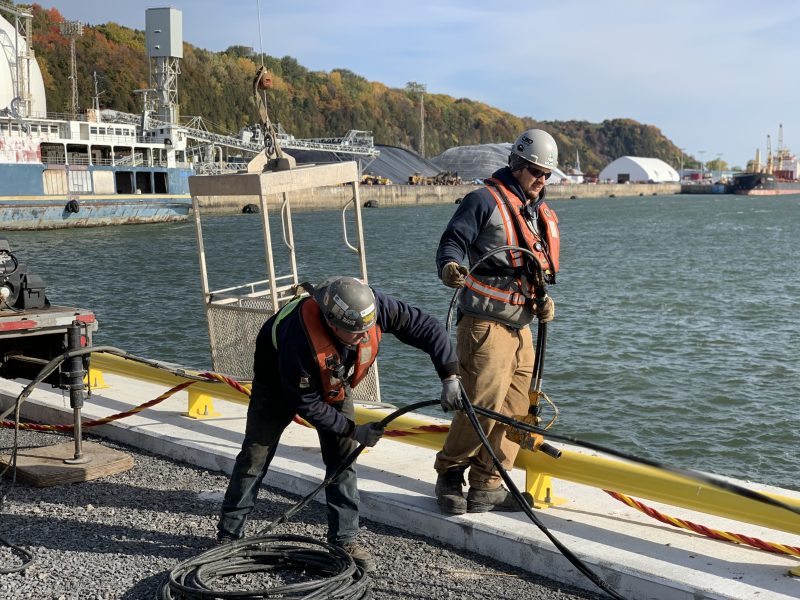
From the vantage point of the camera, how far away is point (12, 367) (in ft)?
25.7

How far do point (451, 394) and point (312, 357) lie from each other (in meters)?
0.73

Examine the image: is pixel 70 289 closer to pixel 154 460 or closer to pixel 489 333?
pixel 154 460

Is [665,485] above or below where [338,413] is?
below

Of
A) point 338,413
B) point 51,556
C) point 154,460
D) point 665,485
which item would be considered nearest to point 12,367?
point 154,460

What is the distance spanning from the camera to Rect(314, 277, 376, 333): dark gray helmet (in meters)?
4.20

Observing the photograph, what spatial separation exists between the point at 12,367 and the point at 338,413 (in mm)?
4430

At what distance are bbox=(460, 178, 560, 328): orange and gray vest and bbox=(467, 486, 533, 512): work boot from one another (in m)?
1.01

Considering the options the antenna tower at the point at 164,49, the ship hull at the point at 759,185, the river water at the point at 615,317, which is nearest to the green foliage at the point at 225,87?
the antenna tower at the point at 164,49

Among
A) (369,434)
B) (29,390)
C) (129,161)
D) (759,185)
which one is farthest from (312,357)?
(759,185)

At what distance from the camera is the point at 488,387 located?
5164mm

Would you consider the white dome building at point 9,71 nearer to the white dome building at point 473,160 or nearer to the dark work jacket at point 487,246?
the dark work jacket at point 487,246

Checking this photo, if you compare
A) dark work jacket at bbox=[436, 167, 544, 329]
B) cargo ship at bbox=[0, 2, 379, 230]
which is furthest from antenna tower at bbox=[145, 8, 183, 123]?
dark work jacket at bbox=[436, 167, 544, 329]

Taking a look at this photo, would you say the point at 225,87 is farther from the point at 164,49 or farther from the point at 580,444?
the point at 580,444

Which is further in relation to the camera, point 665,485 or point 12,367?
point 12,367
